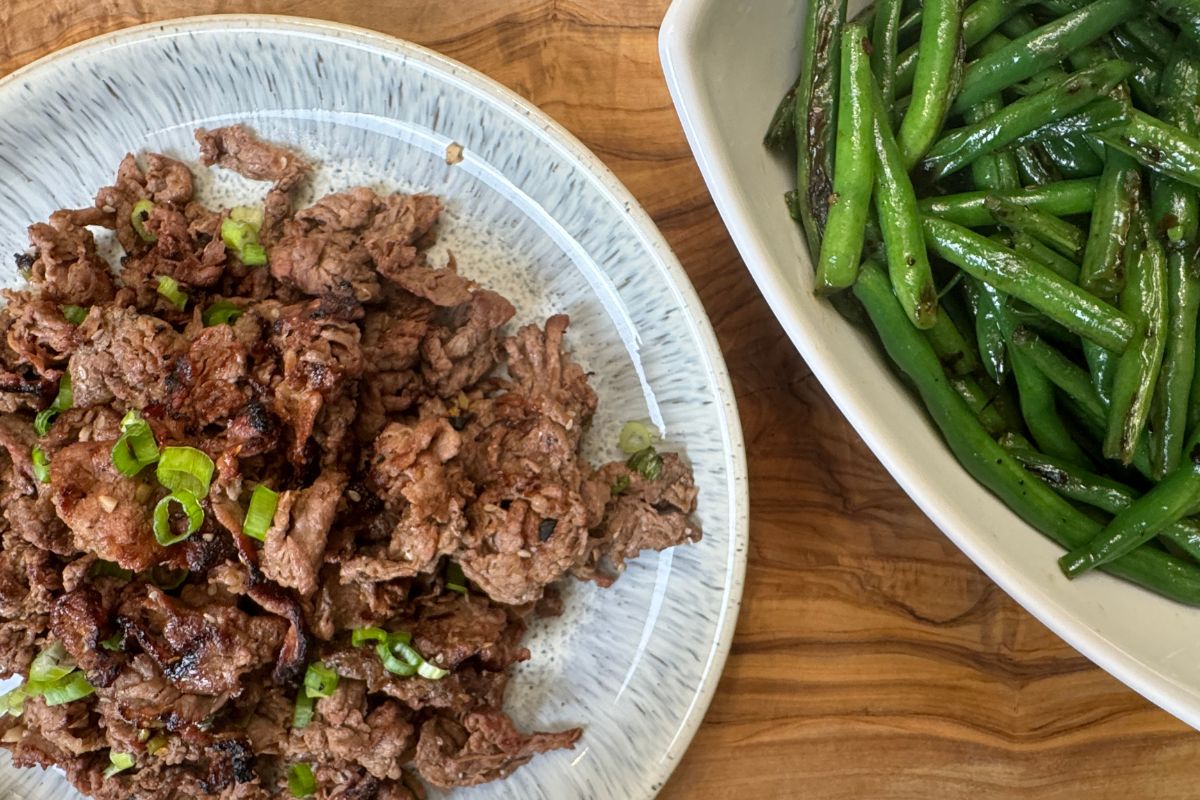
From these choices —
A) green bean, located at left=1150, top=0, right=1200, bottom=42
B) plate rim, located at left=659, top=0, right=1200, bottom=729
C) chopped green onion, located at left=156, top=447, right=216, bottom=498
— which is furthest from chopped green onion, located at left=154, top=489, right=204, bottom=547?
green bean, located at left=1150, top=0, right=1200, bottom=42

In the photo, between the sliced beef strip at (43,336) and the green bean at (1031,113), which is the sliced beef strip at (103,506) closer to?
the sliced beef strip at (43,336)

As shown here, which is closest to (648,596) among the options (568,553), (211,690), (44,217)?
(568,553)

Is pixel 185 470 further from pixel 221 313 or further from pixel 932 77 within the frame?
pixel 932 77

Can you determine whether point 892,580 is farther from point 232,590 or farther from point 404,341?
point 232,590

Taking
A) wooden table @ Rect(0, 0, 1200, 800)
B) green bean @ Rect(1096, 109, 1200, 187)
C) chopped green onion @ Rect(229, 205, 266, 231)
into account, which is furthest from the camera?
wooden table @ Rect(0, 0, 1200, 800)

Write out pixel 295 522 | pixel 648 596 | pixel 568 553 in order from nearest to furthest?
pixel 295 522 → pixel 568 553 → pixel 648 596

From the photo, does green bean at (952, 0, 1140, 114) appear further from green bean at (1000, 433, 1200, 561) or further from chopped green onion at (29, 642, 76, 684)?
chopped green onion at (29, 642, 76, 684)

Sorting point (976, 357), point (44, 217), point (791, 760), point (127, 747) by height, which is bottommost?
point (791, 760)
